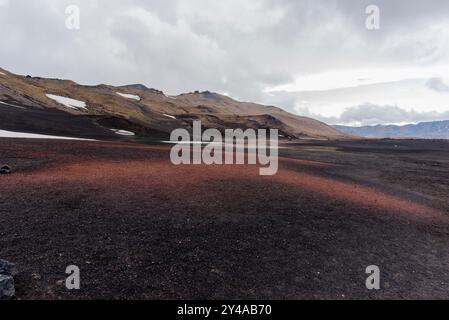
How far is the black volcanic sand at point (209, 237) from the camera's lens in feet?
21.3

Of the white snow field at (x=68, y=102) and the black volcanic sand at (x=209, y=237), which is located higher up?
the white snow field at (x=68, y=102)

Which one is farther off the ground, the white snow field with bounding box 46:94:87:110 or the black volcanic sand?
the white snow field with bounding box 46:94:87:110

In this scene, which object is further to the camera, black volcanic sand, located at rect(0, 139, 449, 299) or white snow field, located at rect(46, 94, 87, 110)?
white snow field, located at rect(46, 94, 87, 110)

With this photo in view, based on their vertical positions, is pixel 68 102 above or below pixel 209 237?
above

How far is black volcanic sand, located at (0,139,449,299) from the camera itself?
21.3ft

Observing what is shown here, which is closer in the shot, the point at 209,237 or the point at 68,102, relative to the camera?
the point at 209,237

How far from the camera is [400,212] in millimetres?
13672

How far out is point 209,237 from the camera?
29.4ft

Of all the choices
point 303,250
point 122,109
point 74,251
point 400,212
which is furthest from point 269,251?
point 122,109

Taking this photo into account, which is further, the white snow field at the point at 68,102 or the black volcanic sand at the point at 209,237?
the white snow field at the point at 68,102
